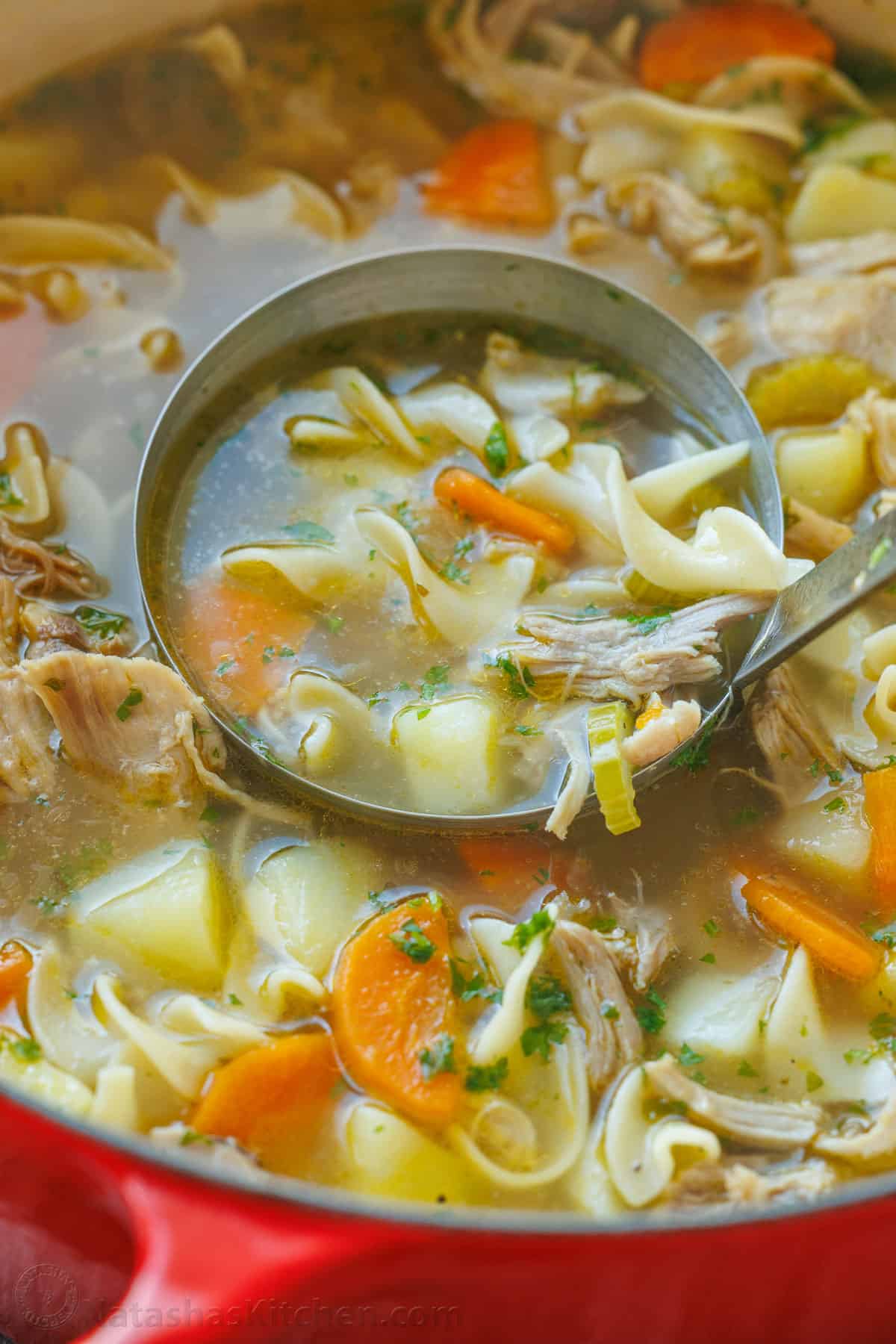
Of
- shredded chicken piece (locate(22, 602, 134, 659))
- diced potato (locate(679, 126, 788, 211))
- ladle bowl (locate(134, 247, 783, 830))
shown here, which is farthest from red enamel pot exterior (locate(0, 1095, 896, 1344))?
diced potato (locate(679, 126, 788, 211))

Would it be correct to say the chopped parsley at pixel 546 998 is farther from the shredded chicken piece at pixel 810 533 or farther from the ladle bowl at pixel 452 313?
the shredded chicken piece at pixel 810 533

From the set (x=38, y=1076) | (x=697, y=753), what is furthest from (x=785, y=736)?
(x=38, y=1076)

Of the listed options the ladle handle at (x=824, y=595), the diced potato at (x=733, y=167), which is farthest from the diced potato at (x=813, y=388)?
the ladle handle at (x=824, y=595)

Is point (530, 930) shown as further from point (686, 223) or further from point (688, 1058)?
point (686, 223)

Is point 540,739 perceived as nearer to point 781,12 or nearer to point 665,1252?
point 665,1252

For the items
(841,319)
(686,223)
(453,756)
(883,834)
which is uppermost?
(686,223)

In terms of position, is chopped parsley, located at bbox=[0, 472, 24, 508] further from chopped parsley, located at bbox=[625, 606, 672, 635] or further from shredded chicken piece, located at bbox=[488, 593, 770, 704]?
chopped parsley, located at bbox=[625, 606, 672, 635]
